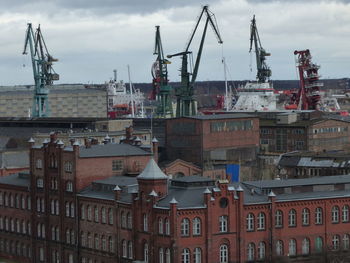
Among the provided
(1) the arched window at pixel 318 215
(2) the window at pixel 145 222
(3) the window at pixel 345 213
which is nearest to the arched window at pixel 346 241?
(3) the window at pixel 345 213

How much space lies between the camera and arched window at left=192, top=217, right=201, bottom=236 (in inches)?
3108

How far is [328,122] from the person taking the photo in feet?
471

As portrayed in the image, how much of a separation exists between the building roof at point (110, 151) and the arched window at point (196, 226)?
1698cm

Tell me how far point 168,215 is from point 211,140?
4153 cm

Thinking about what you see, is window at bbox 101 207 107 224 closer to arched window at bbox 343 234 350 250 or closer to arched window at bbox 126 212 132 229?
arched window at bbox 126 212 132 229

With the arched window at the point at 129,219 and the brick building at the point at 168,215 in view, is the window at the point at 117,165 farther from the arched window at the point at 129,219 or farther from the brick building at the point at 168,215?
the arched window at the point at 129,219

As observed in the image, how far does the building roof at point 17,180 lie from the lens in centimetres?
10305

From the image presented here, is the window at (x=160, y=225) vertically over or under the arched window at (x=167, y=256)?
over

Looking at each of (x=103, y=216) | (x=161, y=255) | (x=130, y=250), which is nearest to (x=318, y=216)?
(x=161, y=255)

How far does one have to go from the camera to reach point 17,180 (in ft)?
345

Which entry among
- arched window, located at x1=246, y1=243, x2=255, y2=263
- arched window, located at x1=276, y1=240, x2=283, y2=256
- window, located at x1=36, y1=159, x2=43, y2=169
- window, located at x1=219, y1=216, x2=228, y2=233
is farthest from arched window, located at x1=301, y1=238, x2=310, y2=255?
window, located at x1=36, y1=159, x2=43, y2=169

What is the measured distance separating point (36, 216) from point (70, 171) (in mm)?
8483

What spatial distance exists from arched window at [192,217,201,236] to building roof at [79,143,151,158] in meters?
17.0

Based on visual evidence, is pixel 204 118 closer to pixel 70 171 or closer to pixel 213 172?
pixel 213 172
